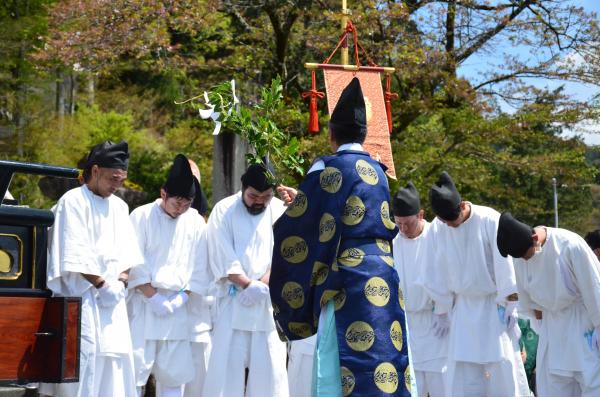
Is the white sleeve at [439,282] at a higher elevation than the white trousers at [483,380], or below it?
higher

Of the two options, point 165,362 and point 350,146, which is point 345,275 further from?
point 165,362

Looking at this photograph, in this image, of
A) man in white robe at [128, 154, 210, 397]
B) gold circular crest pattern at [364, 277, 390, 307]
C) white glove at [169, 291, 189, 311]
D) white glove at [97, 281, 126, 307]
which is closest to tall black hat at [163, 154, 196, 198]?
man in white robe at [128, 154, 210, 397]

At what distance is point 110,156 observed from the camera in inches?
296

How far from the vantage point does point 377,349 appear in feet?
17.1

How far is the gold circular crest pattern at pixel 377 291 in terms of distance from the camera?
17.2 feet

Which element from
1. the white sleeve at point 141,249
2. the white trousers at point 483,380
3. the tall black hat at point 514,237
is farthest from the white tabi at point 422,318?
the white sleeve at point 141,249

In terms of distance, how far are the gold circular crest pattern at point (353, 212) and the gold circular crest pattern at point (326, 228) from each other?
0.08 meters

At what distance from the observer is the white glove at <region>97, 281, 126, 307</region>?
297 inches

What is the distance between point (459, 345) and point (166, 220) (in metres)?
3.06

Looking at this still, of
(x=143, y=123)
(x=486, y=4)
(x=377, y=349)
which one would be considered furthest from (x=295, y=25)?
(x=143, y=123)

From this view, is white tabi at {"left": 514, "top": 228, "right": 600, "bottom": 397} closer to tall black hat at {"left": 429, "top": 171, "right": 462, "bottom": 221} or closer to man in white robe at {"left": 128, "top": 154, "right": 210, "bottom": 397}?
tall black hat at {"left": 429, "top": 171, "right": 462, "bottom": 221}

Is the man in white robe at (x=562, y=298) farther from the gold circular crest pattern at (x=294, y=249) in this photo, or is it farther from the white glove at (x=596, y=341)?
the gold circular crest pattern at (x=294, y=249)

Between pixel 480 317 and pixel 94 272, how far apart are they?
12.0 ft

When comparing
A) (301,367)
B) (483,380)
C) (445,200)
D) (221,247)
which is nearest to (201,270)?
(221,247)
